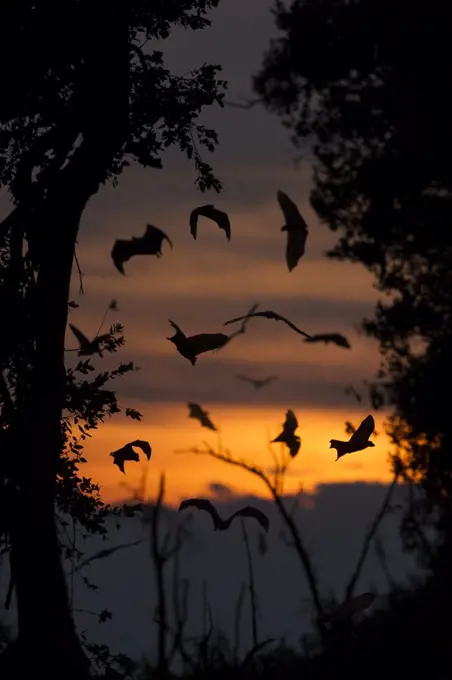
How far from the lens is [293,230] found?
9594 mm

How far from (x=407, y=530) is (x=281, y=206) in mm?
13544

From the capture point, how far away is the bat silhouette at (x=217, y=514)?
34.6 feet

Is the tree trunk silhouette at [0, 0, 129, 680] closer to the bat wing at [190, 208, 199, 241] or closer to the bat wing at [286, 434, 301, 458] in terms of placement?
the bat wing at [286, 434, 301, 458]

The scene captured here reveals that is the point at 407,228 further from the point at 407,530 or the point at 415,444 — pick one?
the point at 407,530

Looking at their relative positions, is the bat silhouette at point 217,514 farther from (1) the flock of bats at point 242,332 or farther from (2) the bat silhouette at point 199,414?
(2) the bat silhouette at point 199,414

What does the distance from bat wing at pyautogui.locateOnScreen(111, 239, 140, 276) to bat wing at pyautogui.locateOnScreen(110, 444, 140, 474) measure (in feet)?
15.0

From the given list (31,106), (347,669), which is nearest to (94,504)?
(31,106)

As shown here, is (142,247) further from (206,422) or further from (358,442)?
(206,422)

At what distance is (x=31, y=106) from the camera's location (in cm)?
1566

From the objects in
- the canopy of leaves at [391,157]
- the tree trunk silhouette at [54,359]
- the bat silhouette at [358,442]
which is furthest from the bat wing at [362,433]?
the canopy of leaves at [391,157]

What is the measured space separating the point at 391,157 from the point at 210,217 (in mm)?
13041

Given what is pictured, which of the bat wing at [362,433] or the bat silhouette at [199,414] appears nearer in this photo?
the bat wing at [362,433]

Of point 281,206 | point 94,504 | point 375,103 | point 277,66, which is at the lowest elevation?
point 94,504

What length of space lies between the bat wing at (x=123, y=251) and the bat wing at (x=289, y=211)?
4.11 feet
